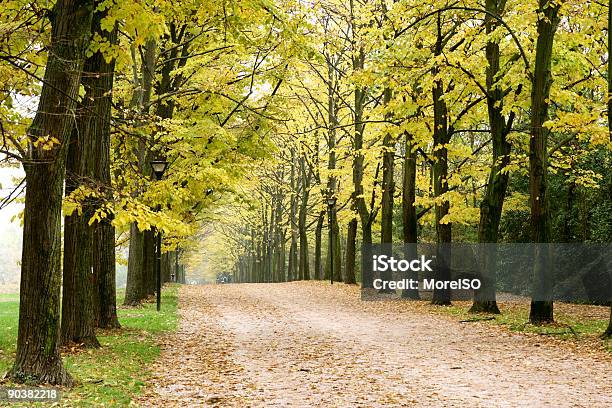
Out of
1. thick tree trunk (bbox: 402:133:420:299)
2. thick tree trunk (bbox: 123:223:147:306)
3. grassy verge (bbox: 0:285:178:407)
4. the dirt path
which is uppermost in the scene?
thick tree trunk (bbox: 402:133:420:299)

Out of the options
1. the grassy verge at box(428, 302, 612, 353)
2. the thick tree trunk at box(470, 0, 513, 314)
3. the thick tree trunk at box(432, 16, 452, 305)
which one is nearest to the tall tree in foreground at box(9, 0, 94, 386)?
the grassy verge at box(428, 302, 612, 353)

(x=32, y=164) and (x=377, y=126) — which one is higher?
(x=377, y=126)

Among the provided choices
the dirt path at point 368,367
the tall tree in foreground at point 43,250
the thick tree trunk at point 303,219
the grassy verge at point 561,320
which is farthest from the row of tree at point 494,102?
the thick tree trunk at point 303,219

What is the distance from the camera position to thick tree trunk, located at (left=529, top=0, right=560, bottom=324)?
1406 cm

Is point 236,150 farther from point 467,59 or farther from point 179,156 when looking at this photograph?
point 467,59

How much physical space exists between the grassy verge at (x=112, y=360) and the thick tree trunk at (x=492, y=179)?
8.14 metres

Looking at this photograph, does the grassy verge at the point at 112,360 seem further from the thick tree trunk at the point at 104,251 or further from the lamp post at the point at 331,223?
the lamp post at the point at 331,223

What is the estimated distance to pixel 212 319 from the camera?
17.1m

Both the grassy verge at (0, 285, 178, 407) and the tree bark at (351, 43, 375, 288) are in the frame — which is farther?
the tree bark at (351, 43, 375, 288)

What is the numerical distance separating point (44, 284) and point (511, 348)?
26.3 feet

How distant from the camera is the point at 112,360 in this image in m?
9.81

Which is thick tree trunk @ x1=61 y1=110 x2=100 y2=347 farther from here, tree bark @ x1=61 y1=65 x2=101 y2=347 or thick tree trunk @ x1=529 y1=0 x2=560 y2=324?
thick tree trunk @ x1=529 y1=0 x2=560 y2=324

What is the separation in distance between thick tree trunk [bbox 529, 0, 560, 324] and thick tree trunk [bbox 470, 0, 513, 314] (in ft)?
Result: 6.00

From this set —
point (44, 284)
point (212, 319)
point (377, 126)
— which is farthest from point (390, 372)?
point (377, 126)
